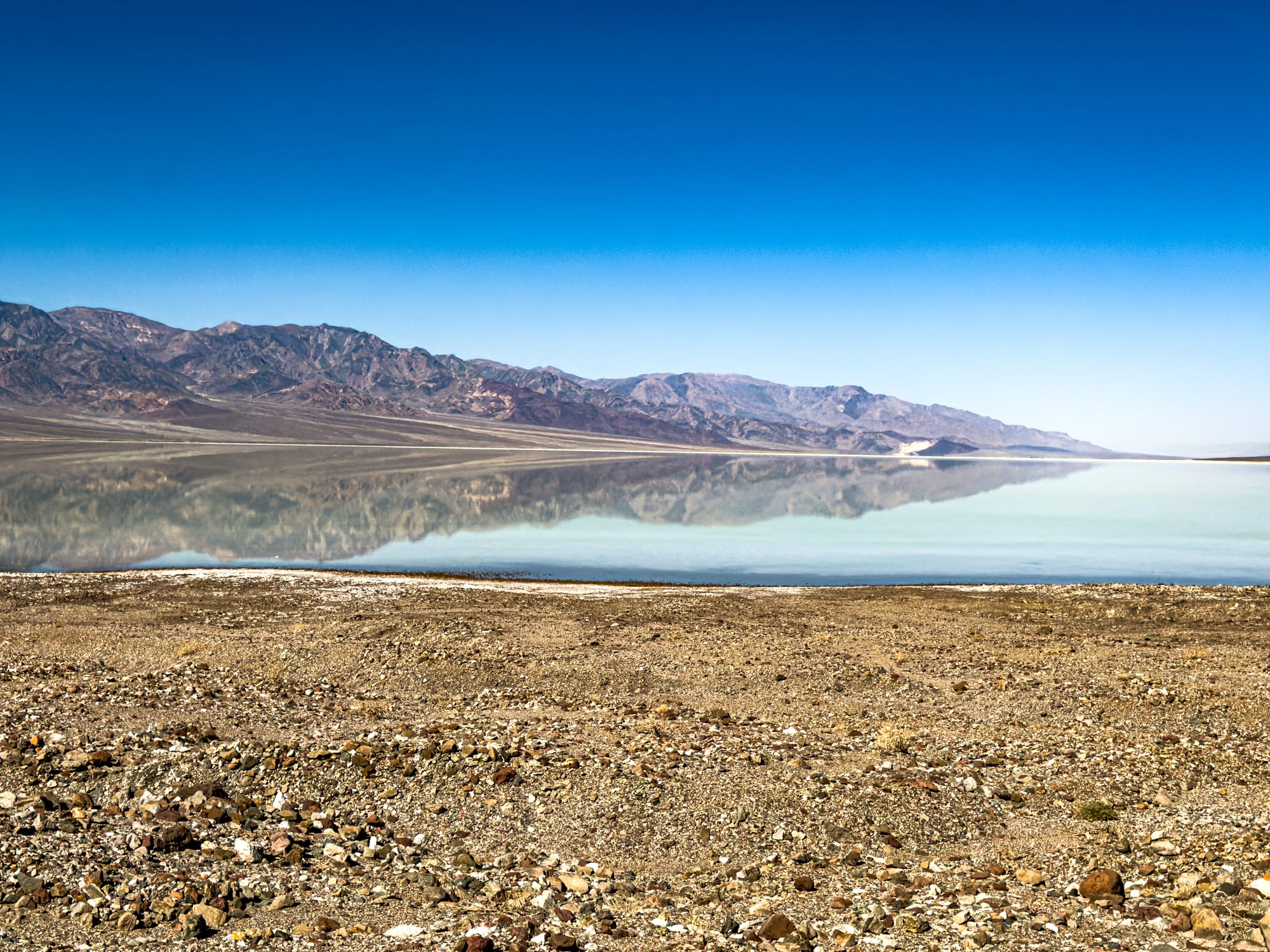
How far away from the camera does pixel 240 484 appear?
47406 millimetres

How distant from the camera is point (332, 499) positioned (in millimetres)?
41375

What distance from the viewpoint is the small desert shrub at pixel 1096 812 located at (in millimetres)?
6035

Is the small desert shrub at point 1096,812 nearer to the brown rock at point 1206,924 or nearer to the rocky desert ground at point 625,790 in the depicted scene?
the rocky desert ground at point 625,790

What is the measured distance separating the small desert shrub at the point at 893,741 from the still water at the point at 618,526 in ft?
43.6

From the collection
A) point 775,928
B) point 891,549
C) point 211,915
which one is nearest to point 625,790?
point 775,928

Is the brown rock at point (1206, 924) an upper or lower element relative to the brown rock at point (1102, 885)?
upper

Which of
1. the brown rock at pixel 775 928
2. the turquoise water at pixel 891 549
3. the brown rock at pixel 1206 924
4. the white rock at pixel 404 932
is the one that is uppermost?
the turquoise water at pixel 891 549

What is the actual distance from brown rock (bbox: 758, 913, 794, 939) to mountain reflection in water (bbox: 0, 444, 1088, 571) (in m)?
20.7

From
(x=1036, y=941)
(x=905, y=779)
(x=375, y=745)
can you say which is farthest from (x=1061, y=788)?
(x=375, y=745)

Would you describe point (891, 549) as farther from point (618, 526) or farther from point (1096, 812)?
point (1096, 812)

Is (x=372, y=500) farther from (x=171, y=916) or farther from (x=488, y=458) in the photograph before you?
(x=488, y=458)

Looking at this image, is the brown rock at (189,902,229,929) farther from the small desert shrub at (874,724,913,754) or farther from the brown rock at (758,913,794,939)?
the small desert shrub at (874,724,913,754)

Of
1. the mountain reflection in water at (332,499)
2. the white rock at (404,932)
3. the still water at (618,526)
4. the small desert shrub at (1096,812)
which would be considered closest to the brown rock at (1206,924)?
the small desert shrub at (1096,812)

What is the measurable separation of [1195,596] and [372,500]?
32.3 m
